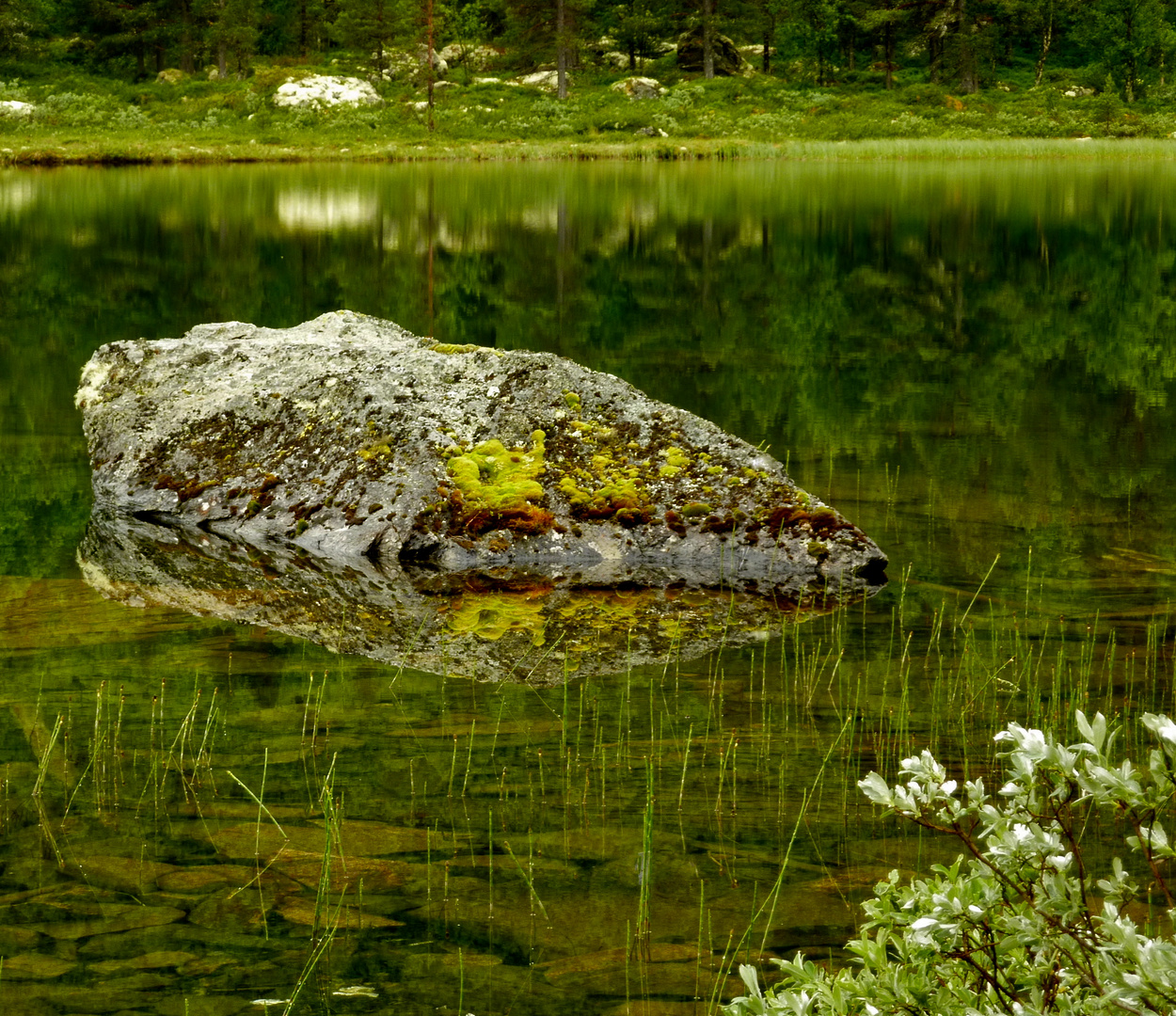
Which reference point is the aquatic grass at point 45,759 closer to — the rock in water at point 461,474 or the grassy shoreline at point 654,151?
the rock in water at point 461,474

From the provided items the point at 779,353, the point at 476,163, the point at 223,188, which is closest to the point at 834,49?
the point at 476,163

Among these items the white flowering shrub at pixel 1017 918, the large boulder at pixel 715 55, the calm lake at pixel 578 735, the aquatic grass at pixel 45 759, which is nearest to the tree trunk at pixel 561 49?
the large boulder at pixel 715 55

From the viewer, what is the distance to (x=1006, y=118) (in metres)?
75.4

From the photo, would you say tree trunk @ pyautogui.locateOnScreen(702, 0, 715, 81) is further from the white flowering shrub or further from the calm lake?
the white flowering shrub

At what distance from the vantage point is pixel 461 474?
8828 mm

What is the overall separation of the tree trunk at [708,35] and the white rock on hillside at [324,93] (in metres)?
22.2

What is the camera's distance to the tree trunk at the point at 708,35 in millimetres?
86125

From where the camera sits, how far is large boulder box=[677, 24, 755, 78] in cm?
8956

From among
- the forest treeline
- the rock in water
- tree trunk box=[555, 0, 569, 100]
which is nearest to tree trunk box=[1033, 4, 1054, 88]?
the forest treeline

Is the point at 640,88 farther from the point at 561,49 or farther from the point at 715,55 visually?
the point at 715,55

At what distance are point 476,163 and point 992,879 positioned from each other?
63.0m

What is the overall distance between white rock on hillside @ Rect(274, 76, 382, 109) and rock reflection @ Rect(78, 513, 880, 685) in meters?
71.6

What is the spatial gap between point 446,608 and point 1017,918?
5437 millimetres

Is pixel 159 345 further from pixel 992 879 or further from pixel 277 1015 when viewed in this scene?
pixel 992 879
